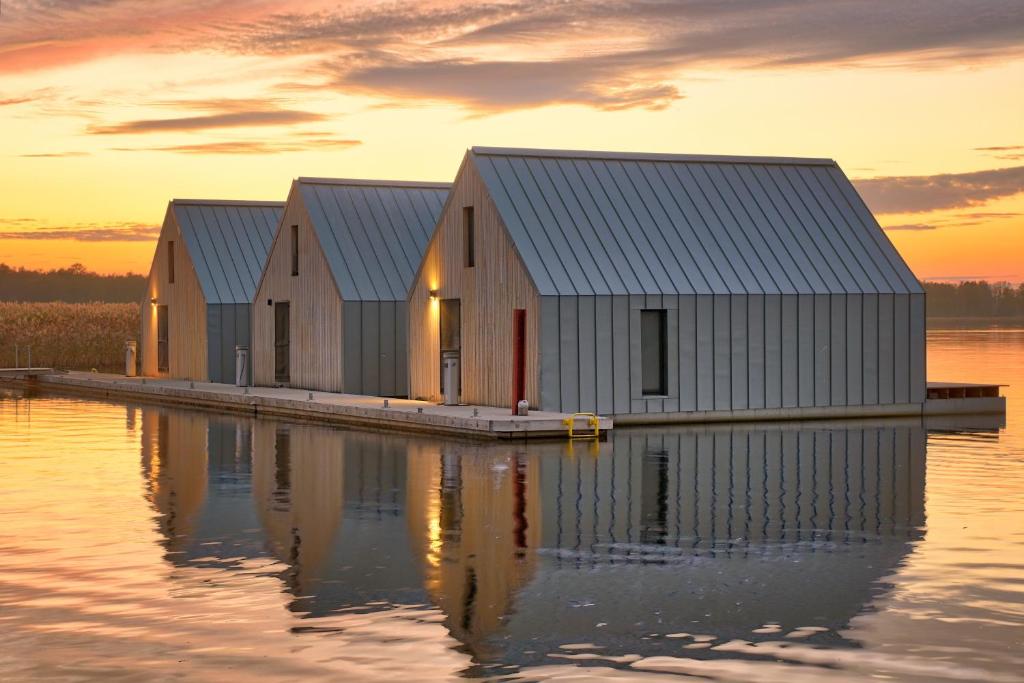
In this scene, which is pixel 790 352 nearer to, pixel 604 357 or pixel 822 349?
pixel 822 349

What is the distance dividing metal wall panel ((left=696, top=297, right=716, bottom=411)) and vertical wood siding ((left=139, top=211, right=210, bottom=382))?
18.8 metres

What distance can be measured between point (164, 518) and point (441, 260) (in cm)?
1786

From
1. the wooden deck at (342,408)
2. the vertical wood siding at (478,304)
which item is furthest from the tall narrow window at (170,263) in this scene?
the vertical wood siding at (478,304)

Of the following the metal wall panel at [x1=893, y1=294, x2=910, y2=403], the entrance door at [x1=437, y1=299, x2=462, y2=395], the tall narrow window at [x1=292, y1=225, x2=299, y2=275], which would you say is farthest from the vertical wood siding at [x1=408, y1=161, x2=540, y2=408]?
the metal wall panel at [x1=893, y1=294, x2=910, y2=403]

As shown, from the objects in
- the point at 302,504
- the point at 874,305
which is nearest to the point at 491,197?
the point at 874,305

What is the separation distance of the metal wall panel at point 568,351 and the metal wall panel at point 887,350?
7120 mm

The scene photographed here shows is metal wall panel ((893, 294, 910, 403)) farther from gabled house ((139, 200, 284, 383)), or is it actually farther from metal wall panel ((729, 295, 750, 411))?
gabled house ((139, 200, 284, 383))

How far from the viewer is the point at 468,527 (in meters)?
15.5

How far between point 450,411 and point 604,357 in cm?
314

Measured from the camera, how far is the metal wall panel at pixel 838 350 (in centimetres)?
3197

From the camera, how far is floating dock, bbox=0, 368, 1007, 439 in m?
26.1

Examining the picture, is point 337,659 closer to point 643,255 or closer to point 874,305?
point 643,255

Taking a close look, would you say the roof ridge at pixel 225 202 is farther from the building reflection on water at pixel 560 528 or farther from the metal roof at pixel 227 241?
the building reflection on water at pixel 560 528

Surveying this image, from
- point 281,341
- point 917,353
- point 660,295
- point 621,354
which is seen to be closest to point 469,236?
point 660,295
